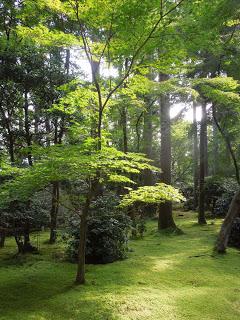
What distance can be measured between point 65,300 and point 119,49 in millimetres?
3839

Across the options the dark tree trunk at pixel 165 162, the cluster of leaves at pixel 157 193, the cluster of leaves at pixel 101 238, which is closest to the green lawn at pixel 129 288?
the cluster of leaves at pixel 101 238

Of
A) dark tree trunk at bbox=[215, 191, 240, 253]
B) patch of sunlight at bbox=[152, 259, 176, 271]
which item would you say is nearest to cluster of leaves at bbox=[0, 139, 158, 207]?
patch of sunlight at bbox=[152, 259, 176, 271]

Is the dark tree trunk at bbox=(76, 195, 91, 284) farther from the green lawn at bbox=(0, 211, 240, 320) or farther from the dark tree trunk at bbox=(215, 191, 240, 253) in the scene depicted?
the dark tree trunk at bbox=(215, 191, 240, 253)

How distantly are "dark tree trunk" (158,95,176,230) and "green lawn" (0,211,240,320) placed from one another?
3.25 metres

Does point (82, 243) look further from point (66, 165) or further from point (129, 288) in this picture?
point (66, 165)

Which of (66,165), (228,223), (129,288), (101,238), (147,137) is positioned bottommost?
(129,288)

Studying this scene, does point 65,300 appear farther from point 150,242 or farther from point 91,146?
point 150,242

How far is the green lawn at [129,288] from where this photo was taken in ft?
14.8

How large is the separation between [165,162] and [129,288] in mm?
7148

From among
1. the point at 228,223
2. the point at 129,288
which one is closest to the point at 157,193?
the point at 129,288

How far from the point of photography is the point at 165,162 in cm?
1212

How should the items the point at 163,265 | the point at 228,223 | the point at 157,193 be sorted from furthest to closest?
the point at 228,223
the point at 163,265
the point at 157,193

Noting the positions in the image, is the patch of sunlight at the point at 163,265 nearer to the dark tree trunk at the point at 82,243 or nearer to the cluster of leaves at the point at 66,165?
the dark tree trunk at the point at 82,243

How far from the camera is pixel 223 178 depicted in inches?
661
